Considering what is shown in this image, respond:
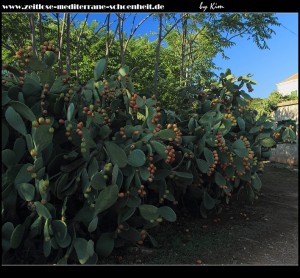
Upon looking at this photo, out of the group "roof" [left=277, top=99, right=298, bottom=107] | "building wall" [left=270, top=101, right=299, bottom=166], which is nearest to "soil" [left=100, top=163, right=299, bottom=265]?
"building wall" [left=270, top=101, right=299, bottom=166]

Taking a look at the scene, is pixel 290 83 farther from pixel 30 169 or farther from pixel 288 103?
pixel 288 103

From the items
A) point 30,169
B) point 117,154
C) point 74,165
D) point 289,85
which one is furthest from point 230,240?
point 289,85

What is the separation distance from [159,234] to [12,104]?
6.76 ft

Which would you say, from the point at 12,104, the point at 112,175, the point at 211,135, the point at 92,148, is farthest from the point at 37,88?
the point at 211,135

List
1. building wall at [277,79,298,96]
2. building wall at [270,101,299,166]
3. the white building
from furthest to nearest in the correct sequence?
building wall at [270,101,299,166] < building wall at [277,79,298,96] < the white building

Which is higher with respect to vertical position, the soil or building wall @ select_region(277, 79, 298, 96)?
building wall @ select_region(277, 79, 298, 96)

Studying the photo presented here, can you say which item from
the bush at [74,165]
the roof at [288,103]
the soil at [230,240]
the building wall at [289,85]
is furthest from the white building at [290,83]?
the roof at [288,103]

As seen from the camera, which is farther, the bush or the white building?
the white building

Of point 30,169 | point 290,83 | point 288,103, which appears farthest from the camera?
point 288,103

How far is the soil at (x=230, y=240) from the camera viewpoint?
11.0 feet

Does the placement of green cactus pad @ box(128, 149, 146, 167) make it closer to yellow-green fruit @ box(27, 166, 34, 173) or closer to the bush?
the bush

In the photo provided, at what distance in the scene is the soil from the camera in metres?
3.35

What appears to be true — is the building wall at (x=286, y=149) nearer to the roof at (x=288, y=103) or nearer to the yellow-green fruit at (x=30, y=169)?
the roof at (x=288, y=103)

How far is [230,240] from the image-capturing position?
3871 mm
